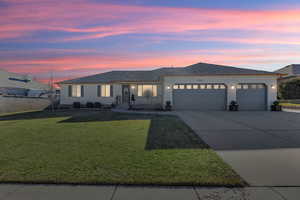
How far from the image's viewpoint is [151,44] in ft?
51.8

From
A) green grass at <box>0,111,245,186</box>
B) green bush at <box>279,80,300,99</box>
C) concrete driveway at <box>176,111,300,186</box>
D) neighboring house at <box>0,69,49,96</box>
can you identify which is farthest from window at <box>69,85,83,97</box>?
green bush at <box>279,80,300,99</box>

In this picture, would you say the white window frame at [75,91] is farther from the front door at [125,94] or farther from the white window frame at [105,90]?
the front door at [125,94]

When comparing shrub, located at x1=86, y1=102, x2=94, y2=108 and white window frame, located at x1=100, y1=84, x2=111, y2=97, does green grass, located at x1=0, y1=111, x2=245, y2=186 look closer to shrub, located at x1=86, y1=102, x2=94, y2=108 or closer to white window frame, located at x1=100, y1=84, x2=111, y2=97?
shrub, located at x1=86, y1=102, x2=94, y2=108

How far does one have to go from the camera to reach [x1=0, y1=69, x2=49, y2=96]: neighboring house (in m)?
28.5

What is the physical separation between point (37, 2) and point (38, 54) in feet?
34.2

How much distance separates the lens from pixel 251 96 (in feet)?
53.6

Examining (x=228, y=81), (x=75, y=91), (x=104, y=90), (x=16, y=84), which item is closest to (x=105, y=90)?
(x=104, y=90)

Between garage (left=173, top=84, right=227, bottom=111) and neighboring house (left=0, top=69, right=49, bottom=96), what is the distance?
2272cm

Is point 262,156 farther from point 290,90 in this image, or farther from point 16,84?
point 16,84

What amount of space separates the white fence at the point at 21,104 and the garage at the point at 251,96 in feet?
76.1

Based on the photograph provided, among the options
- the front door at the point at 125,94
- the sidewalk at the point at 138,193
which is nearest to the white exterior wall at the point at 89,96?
the front door at the point at 125,94

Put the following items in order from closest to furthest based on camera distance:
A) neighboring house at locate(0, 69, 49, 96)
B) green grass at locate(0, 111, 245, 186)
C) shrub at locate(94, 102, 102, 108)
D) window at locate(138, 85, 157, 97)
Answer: green grass at locate(0, 111, 245, 186) → window at locate(138, 85, 157, 97) → shrub at locate(94, 102, 102, 108) → neighboring house at locate(0, 69, 49, 96)

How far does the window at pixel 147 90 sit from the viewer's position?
1895 centimetres

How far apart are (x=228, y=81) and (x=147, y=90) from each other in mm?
8547
